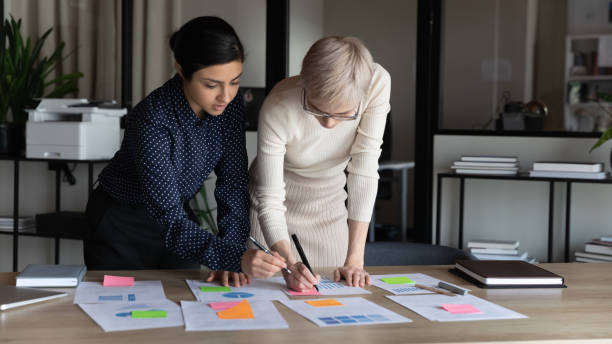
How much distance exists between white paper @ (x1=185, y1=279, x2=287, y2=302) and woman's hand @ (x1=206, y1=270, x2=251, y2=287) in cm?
2

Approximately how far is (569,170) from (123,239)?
2.25m

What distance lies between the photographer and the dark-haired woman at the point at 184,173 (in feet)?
5.49

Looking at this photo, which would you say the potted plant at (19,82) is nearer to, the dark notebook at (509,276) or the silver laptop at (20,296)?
the silver laptop at (20,296)

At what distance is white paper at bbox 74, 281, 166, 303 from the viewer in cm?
152

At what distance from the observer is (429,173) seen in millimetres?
3730

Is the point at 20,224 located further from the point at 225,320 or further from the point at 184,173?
the point at 225,320

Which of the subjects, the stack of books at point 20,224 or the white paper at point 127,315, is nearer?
the white paper at point 127,315

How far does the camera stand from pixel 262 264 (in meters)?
1.62

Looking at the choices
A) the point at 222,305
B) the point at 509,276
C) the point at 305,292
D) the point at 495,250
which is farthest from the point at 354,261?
the point at 495,250

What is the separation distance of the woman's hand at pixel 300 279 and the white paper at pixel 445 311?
7.7 inches

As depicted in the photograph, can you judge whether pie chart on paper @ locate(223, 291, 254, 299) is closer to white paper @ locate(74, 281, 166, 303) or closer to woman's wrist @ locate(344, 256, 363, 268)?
white paper @ locate(74, 281, 166, 303)

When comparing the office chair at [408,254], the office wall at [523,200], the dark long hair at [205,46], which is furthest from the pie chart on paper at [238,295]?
the office wall at [523,200]

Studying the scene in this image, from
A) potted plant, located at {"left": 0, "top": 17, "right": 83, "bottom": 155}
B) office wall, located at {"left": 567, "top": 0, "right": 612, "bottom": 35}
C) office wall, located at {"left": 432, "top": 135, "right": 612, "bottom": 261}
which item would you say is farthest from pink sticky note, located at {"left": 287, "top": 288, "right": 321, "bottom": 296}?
office wall, located at {"left": 567, "top": 0, "right": 612, "bottom": 35}

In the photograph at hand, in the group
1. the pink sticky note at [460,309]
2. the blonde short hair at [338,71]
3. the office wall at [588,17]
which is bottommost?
the pink sticky note at [460,309]
